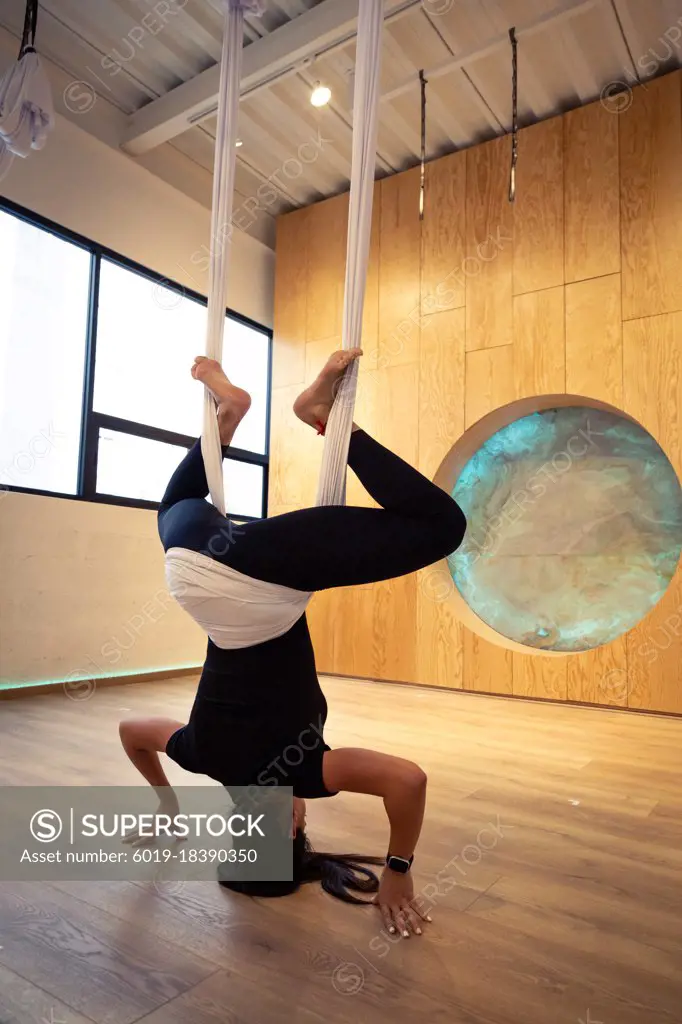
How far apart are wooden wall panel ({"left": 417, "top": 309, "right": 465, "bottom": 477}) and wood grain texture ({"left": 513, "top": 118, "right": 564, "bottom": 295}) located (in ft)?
1.53

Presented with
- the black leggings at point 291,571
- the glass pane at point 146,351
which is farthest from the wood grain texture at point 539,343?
the black leggings at point 291,571

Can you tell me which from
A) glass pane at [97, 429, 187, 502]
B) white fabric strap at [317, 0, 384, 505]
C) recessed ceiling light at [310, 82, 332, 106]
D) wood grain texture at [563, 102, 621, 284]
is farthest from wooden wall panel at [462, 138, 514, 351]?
white fabric strap at [317, 0, 384, 505]

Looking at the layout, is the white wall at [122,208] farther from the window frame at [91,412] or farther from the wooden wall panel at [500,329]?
the wooden wall panel at [500,329]

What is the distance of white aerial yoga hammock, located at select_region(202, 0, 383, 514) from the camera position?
4.50 feet

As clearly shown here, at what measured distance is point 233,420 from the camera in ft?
5.03

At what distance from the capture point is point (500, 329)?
4047 mm

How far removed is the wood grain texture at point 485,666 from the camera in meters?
3.86

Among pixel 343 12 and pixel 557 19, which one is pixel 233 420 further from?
pixel 557 19

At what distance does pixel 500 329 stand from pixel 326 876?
331 cm

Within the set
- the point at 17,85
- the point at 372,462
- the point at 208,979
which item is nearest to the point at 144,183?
the point at 17,85

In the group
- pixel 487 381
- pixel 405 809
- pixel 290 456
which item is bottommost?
pixel 405 809

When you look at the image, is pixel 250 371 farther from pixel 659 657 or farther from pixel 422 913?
pixel 422 913

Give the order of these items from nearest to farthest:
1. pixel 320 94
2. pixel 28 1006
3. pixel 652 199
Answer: pixel 28 1006 → pixel 652 199 → pixel 320 94

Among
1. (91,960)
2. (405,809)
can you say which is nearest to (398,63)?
(405,809)
